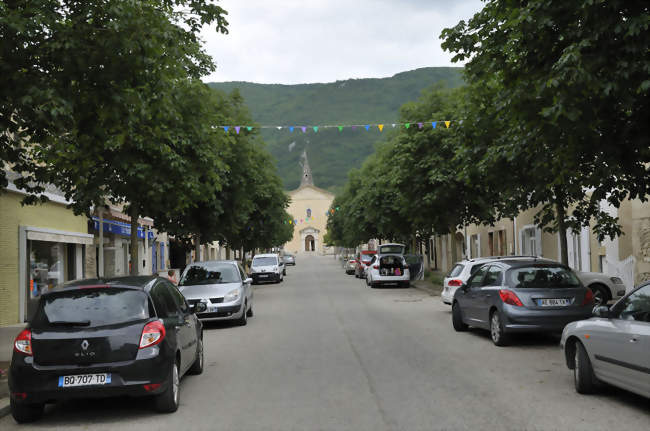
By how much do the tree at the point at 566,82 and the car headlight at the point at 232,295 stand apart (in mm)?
6976

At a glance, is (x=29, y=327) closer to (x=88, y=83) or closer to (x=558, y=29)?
(x=88, y=83)

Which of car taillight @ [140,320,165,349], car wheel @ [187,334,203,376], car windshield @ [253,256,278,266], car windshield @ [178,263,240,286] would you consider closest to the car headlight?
car windshield @ [178,263,240,286]

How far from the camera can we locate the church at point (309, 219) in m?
155

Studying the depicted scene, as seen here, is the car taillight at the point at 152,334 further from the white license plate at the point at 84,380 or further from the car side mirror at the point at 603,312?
the car side mirror at the point at 603,312

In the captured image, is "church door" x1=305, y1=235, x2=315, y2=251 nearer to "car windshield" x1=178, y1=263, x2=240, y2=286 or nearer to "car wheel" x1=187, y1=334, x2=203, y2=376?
"car windshield" x1=178, y1=263, x2=240, y2=286

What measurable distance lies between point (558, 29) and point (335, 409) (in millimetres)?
5222

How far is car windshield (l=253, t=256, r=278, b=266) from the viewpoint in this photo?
1644 inches

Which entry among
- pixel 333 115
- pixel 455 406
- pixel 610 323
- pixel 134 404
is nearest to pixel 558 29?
pixel 610 323

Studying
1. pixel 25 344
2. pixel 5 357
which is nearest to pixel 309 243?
pixel 5 357

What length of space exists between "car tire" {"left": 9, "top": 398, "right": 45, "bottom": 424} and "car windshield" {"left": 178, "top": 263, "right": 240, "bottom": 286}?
392 inches

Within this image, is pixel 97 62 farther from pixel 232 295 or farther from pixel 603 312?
pixel 232 295

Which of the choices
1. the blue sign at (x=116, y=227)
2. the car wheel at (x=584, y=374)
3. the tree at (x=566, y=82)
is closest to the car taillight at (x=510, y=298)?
the tree at (x=566, y=82)

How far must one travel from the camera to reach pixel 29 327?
23.5ft

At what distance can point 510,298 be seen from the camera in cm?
1183
